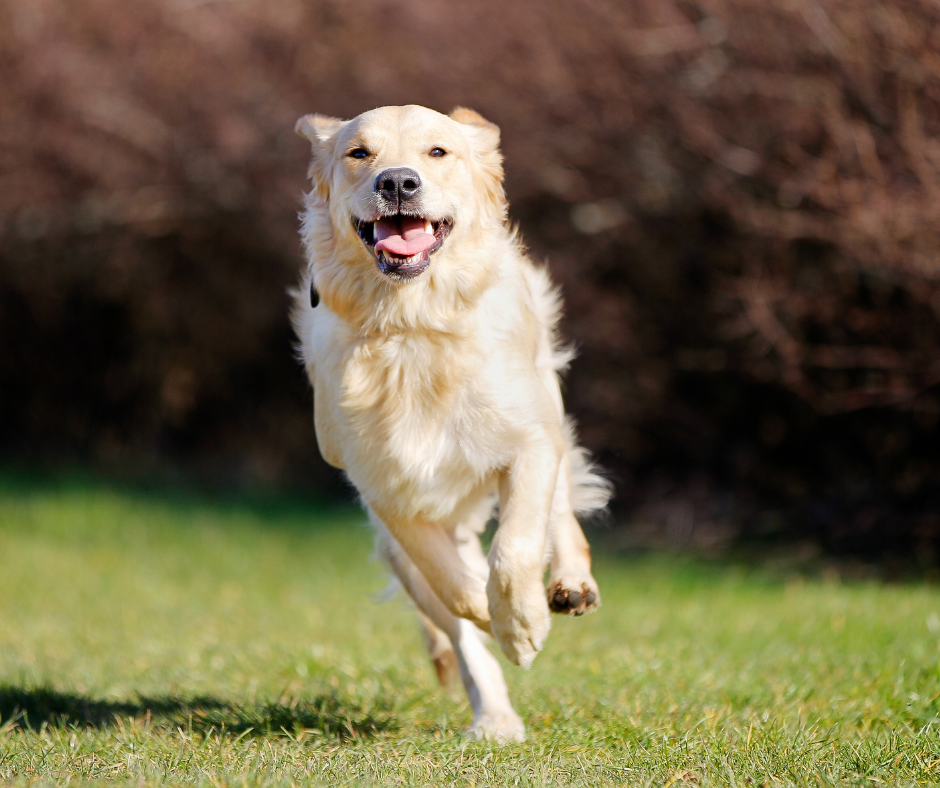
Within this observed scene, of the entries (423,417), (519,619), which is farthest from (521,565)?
(423,417)

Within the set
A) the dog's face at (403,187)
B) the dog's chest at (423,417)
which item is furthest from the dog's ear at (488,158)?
the dog's chest at (423,417)

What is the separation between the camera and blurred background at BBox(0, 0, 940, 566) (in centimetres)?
762

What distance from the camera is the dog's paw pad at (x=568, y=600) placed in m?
3.40

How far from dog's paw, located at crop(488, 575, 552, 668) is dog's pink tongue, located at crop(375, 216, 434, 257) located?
1.05 meters

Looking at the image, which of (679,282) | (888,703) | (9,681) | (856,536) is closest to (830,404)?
(856,536)

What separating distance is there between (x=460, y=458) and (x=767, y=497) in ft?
20.3

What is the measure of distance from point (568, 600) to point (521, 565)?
0.27 m

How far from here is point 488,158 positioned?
12.5ft

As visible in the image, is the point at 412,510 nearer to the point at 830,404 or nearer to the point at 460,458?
the point at 460,458

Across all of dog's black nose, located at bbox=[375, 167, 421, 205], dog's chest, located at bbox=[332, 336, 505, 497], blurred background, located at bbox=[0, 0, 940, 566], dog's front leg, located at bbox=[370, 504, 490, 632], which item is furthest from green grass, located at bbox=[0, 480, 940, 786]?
dog's black nose, located at bbox=[375, 167, 421, 205]

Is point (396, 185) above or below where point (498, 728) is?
above

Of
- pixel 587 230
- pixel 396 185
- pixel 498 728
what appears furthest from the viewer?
pixel 587 230

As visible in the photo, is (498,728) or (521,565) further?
(498,728)

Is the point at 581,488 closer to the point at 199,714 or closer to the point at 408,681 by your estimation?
the point at 408,681
